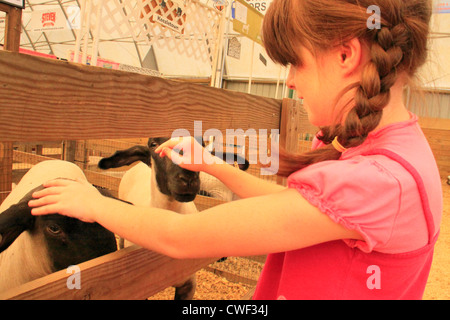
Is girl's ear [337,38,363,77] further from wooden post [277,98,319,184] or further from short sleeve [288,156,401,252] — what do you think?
wooden post [277,98,319,184]

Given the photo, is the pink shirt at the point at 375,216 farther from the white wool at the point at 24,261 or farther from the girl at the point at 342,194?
the white wool at the point at 24,261

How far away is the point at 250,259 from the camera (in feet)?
8.69

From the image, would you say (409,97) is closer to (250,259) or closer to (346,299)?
(346,299)

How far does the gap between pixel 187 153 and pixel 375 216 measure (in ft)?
1.96

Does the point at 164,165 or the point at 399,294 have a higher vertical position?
the point at 164,165

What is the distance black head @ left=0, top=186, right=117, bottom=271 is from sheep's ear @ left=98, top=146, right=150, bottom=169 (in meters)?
0.31

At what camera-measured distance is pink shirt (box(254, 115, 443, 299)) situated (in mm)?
548

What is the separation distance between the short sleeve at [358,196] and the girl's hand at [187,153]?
0.48m

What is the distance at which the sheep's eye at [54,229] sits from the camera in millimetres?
1013

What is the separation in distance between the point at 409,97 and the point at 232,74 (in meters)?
11.2

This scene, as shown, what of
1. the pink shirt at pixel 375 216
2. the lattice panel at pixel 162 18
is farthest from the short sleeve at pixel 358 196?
the lattice panel at pixel 162 18

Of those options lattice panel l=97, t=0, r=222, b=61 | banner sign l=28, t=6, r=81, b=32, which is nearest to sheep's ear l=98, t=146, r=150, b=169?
lattice panel l=97, t=0, r=222, b=61

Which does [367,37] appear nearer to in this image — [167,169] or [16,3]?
[167,169]

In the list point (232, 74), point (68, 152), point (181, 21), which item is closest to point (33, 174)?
point (68, 152)
